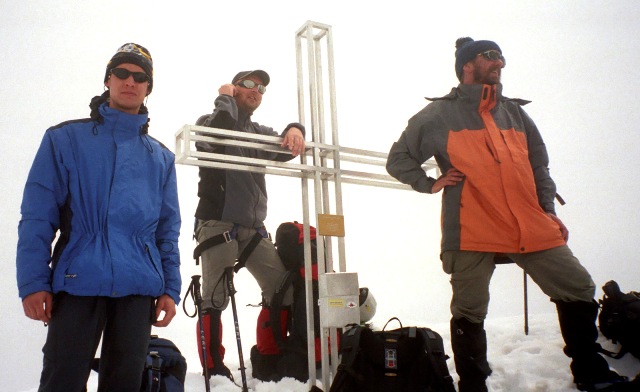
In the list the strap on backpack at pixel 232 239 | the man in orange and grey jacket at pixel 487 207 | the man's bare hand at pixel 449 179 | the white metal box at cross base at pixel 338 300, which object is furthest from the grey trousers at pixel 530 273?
the strap on backpack at pixel 232 239

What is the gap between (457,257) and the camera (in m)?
3.03

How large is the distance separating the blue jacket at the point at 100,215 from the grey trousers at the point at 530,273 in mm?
1519

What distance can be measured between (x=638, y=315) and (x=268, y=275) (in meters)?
2.56

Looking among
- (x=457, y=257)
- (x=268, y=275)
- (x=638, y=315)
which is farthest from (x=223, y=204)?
(x=638, y=315)

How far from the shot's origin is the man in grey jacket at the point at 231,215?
3879 mm

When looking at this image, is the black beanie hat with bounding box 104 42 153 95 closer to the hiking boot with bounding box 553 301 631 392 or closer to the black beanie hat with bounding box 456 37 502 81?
the black beanie hat with bounding box 456 37 502 81

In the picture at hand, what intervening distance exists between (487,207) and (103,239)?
202 centimetres

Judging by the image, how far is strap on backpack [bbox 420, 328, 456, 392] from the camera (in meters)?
2.72

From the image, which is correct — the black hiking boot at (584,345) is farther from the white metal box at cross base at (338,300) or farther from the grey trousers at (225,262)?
the grey trousers at (225,262)

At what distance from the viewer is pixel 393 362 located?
290 centimetres

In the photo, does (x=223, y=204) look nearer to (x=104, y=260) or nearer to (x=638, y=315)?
(x=104, y=260)

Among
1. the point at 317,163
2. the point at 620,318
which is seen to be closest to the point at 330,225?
the point at 317,163

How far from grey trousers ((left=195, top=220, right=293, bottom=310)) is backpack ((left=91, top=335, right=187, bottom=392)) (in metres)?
0.66

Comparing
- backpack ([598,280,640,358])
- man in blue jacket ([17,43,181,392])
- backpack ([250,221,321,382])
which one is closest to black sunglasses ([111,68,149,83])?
man in blue jacket ([17,43,181,392])
